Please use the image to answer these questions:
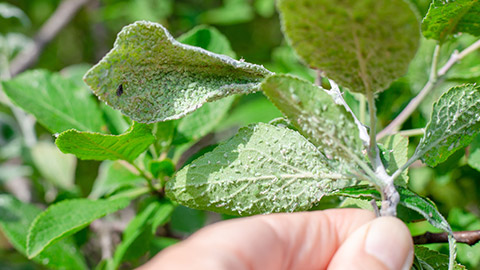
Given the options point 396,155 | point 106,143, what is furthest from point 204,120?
point 396,155

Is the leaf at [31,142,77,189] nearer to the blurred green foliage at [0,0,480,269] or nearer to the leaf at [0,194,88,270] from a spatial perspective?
the blurred green foliage at [0,0,480,269]

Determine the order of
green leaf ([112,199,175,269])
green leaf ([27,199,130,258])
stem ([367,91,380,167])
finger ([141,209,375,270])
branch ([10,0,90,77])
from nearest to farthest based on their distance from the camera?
finger ([141,209,375,270])
stem ([367,91,380,167])
green leaf ([27,199,130,258])
green leaf ([112,199,175,269])
branch ([10,0,90,77])

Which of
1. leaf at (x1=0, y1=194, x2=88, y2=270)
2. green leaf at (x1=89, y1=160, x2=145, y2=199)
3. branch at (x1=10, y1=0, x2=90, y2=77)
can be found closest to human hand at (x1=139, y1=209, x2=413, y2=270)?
green leaf at (x1=89, y1=160, x2=145, y2=199)

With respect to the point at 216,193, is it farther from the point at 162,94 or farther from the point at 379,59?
the point at 379,59

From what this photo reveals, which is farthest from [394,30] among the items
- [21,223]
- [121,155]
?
[21,223]

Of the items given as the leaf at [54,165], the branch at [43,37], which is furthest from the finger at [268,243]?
the branch at [43,37]

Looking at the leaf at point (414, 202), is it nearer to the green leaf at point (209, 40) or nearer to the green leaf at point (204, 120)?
the green leaf at point (204, 120)

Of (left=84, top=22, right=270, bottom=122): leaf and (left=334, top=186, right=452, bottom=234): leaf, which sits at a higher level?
(left=84, top=22, right=270, bottom=122): leaf
